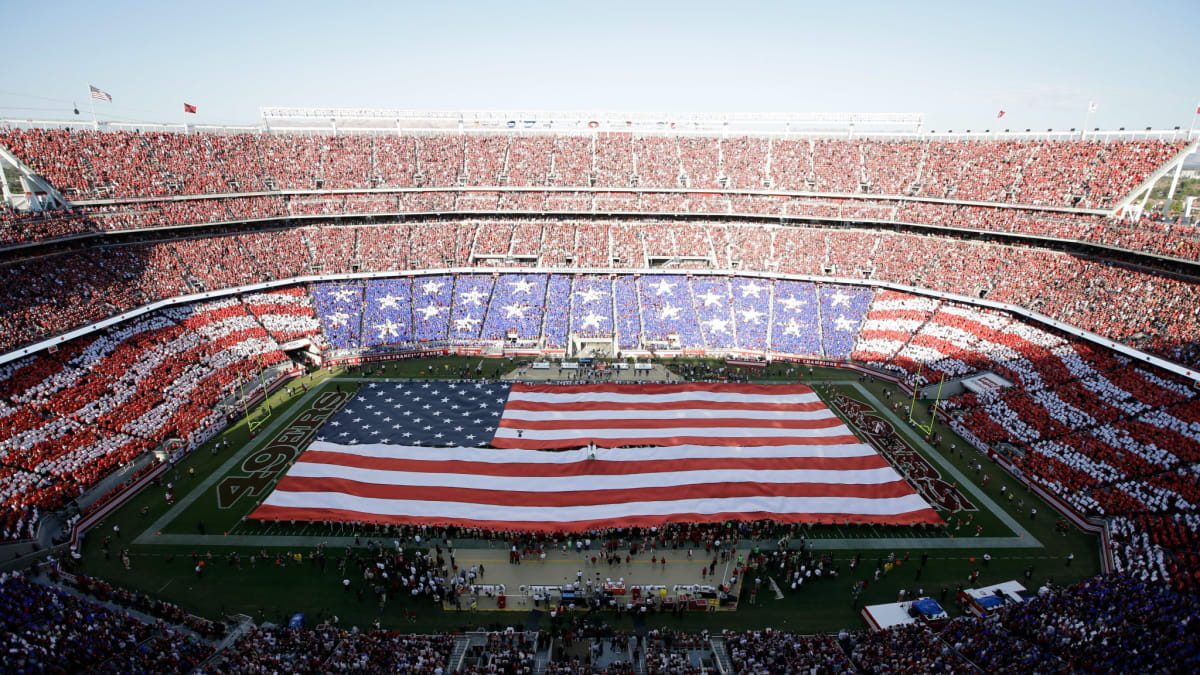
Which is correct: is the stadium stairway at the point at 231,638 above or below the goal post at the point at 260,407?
below

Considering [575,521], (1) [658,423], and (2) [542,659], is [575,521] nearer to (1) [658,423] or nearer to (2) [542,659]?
(2) [542,659]

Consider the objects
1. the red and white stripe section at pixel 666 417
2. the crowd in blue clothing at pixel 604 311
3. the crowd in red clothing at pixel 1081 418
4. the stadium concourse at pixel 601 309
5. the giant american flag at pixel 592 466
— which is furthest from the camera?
the crowd in blue clothing at pixel 604 311

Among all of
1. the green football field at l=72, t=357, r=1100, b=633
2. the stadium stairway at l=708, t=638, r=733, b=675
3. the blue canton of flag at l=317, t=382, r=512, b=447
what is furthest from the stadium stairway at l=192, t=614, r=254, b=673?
the stadium stairway at l=708, t=638, r=733, b=675

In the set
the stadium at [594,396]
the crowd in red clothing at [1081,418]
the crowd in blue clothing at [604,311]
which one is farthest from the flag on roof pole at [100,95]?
the crowd in red clothing at [1081,418]

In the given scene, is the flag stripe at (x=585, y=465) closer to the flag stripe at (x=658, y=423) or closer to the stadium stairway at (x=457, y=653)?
the flag stripe at (x=658, y=423)

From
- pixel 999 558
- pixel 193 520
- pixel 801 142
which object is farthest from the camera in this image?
pixel 801 142

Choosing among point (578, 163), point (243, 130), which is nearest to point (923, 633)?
point (578, 163)

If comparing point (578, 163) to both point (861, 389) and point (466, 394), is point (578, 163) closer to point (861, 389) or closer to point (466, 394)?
point (466, 394)

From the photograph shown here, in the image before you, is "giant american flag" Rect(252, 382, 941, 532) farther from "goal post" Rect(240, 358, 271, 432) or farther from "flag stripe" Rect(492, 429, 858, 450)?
"goal post" Rect(240, 358, 271, 432)
